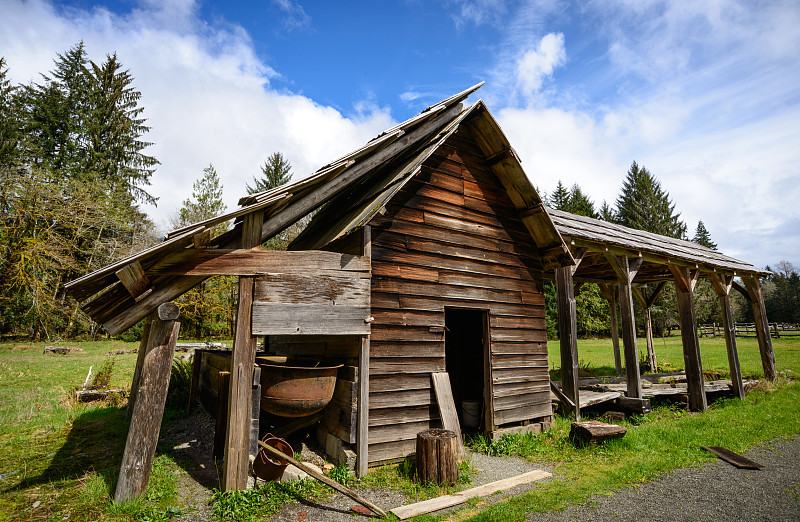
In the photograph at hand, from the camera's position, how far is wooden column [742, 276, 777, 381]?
45.1 feet

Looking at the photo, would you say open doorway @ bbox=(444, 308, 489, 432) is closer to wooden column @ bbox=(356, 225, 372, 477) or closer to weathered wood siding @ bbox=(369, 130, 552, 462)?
weathered wood siding @ bbox=(369, 130, 552, 462)

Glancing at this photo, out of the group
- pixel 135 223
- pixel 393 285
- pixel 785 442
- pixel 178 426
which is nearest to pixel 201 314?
pixel 135 223

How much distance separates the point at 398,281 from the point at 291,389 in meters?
2.40

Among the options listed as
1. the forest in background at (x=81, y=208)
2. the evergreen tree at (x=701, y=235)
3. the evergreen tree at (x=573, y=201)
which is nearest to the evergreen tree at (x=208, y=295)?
the forest in background at (x=81, y=208)

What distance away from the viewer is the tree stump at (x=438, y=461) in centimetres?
554

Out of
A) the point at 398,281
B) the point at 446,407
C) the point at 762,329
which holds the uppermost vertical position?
the point at 398,281

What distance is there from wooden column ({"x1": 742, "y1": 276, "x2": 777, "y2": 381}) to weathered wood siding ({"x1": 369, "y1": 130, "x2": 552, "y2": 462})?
10601mm

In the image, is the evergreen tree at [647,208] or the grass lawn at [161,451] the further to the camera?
the evergreen tree at [647,208]

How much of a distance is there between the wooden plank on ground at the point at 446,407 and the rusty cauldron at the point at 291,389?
6.65 ft

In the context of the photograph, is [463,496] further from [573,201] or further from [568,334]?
[573,201]

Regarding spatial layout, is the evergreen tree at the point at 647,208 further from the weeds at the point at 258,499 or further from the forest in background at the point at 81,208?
the weeds at the point at 258,499

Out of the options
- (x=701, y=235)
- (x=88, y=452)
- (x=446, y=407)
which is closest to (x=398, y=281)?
(x=446, y=407)

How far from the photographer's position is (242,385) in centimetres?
511

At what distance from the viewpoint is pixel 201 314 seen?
24.4 meters
